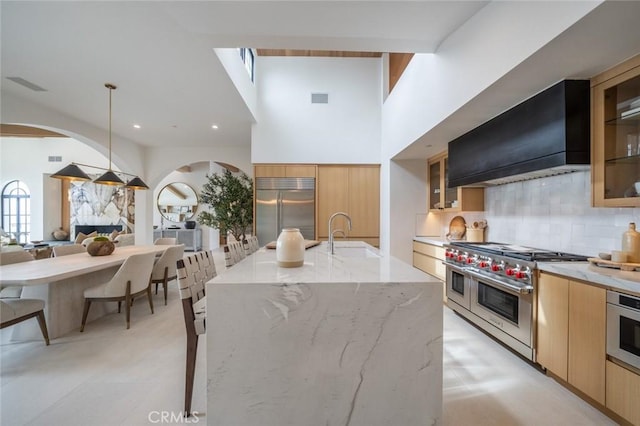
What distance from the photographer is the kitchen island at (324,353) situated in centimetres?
138

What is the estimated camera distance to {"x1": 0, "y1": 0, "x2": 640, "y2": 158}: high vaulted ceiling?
1829mm

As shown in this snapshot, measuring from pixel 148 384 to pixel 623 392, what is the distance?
3115 mm

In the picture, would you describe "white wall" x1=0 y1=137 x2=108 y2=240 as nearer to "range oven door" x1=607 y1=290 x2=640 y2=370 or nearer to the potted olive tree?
the potted olive tree

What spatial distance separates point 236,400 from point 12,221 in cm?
1159

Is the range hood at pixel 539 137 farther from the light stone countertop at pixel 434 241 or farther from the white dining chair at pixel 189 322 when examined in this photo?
the white dining chair at pixel 189 322

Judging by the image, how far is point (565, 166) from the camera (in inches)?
79.4

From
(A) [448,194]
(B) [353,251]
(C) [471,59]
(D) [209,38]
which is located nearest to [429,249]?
(A) [448,194]

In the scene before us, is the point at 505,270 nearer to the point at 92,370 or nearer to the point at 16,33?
the point at 92,370

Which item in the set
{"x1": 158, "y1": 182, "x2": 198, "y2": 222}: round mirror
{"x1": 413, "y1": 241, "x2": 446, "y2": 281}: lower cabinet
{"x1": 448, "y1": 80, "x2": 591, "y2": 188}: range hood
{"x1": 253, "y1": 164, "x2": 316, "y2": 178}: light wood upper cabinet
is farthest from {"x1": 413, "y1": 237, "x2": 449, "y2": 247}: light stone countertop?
{"x1": 158, "y1": 182, "x2": 198, "y2": 222}: round mirror

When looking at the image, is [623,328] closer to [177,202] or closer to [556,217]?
[556,217]

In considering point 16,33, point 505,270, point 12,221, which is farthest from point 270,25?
point 12,221

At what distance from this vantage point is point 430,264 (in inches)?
163

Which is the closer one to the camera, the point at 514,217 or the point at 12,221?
the point at 514,217

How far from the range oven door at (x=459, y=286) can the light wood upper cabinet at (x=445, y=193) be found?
0.87m
